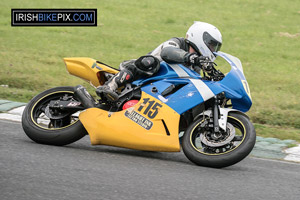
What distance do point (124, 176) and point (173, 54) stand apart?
154cm

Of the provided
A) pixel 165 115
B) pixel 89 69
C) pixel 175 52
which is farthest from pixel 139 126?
pixel 89 69

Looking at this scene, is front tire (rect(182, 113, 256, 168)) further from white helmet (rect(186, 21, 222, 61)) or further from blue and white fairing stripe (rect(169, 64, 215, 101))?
white helmet (rect(186, 21, 222, 61))

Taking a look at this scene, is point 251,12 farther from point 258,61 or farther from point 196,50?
point 196,50

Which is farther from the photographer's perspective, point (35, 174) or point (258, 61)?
point (258, 61)

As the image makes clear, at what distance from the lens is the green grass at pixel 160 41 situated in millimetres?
10180

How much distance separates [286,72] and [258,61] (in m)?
1.03

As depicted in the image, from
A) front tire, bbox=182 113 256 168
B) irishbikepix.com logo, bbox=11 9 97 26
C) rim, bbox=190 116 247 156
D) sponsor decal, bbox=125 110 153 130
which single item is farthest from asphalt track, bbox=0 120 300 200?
irishbikepix.com logo, bbox=11 9 97 26

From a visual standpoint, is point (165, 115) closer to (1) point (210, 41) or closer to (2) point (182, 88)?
(2) point (182, 88)

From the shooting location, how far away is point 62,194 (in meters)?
4.33

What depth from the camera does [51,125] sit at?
20.9 ft

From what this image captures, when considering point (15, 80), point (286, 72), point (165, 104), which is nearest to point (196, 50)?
point (165, 104)

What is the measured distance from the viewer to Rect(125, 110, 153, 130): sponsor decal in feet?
19.1

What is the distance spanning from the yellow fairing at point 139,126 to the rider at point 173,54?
0.85 ft

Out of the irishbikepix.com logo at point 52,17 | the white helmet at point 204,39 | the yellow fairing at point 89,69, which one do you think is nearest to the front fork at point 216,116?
the white helmet at point 204,39
